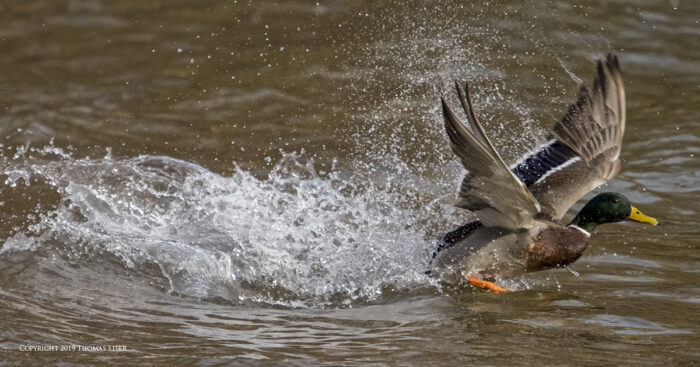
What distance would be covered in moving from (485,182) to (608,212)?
4.41ft

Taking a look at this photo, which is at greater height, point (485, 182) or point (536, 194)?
point (485, 182)

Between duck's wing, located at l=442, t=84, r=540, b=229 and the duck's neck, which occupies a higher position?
duck's wing, located at l=442, t=84, r=540, b=229

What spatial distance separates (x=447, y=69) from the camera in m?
8.04

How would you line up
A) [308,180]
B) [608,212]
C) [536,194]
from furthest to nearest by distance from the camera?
[308,180] → [536,194] → [608,212]

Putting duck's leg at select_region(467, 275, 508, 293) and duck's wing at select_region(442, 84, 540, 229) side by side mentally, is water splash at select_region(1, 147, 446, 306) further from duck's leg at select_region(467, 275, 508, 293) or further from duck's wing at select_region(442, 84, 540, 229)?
duck's wing at select_region(442, 84, 540, 229)

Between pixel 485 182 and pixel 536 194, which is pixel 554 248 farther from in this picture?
pixel 485 182

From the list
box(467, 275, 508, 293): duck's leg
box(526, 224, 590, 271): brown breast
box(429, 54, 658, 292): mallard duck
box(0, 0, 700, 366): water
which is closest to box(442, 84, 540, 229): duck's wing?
box(429, 54, 658, 292): mallard duck

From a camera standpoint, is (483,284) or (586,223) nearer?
(483,284)

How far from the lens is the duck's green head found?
5492 mm

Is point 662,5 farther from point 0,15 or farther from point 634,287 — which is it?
point 0,15

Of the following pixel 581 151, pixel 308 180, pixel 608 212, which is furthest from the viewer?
pixel 308 180

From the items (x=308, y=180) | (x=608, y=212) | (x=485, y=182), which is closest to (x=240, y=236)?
(x=308, y=180)

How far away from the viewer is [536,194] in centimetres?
565

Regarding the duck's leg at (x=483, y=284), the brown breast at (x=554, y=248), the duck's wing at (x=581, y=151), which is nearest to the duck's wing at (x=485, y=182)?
the brown breast at (x=554, y=248)
